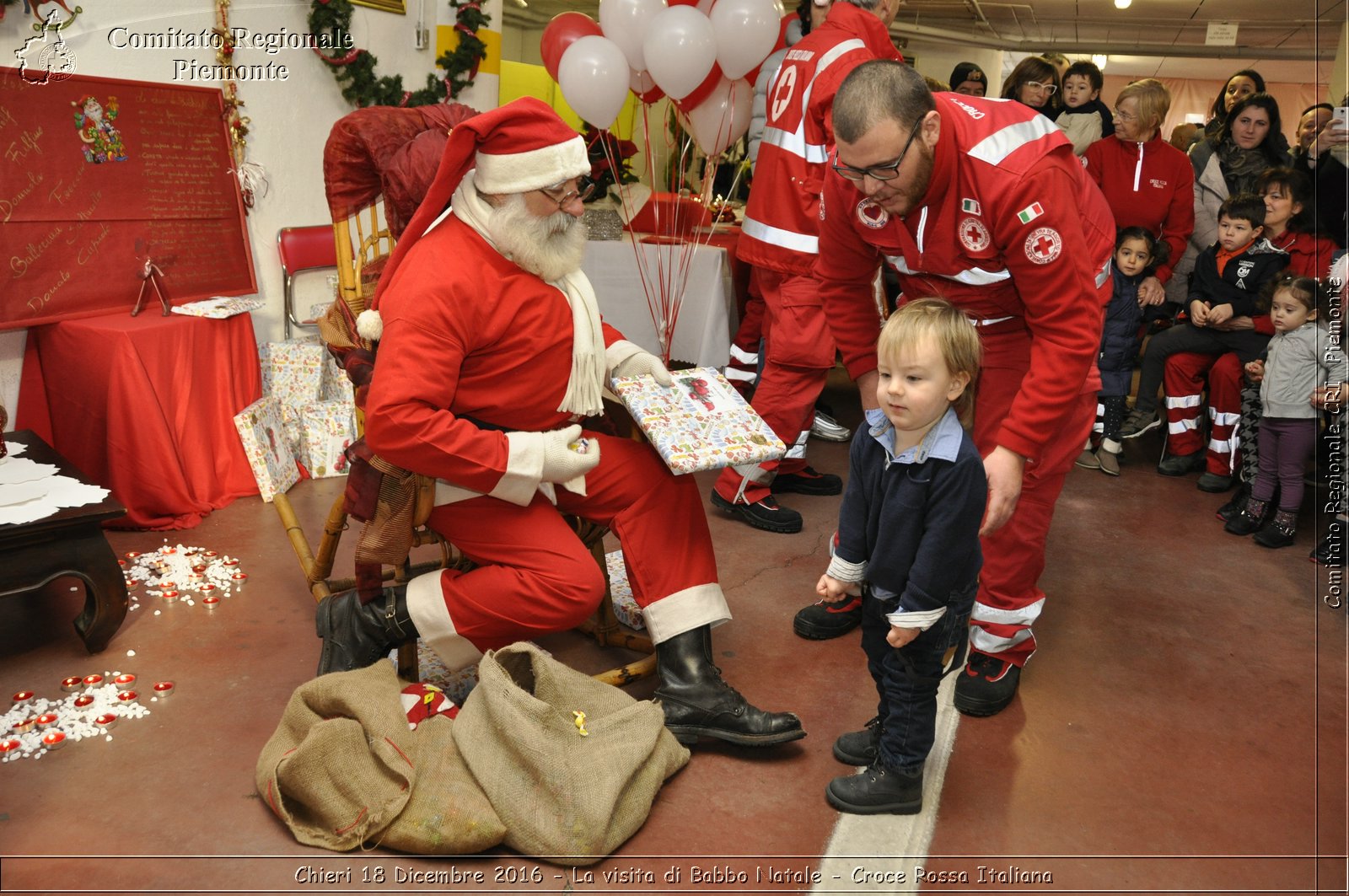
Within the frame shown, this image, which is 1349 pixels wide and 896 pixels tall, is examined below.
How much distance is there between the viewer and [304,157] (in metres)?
4.64

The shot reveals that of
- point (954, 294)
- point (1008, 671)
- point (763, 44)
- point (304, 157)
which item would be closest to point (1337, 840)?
point (1008, 671)

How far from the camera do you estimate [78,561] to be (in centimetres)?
275

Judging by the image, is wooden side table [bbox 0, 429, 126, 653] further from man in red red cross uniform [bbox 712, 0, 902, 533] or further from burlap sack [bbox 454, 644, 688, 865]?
man in red red cross uniform [bbox 712, 0, 902, 533]

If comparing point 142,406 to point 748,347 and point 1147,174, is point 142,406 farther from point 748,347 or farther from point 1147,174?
point 1147,174

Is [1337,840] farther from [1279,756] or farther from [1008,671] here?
[1008,671]

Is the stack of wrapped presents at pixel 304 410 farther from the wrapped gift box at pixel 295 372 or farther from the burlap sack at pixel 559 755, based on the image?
the burlap sack at pixel 559 755

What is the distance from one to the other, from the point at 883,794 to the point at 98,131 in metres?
3.60

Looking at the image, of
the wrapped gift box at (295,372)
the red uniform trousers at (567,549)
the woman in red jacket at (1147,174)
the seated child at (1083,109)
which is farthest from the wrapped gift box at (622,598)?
the seated child at (1083,109)

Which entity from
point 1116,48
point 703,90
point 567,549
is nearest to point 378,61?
point 703,90

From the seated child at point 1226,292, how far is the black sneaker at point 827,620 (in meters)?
2.66

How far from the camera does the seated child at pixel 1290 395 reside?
4.04 meters

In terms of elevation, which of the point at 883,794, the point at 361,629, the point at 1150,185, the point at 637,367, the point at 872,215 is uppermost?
the point at 1150,185

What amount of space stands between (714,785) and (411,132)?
193cm

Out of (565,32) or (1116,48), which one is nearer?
(565,32)
